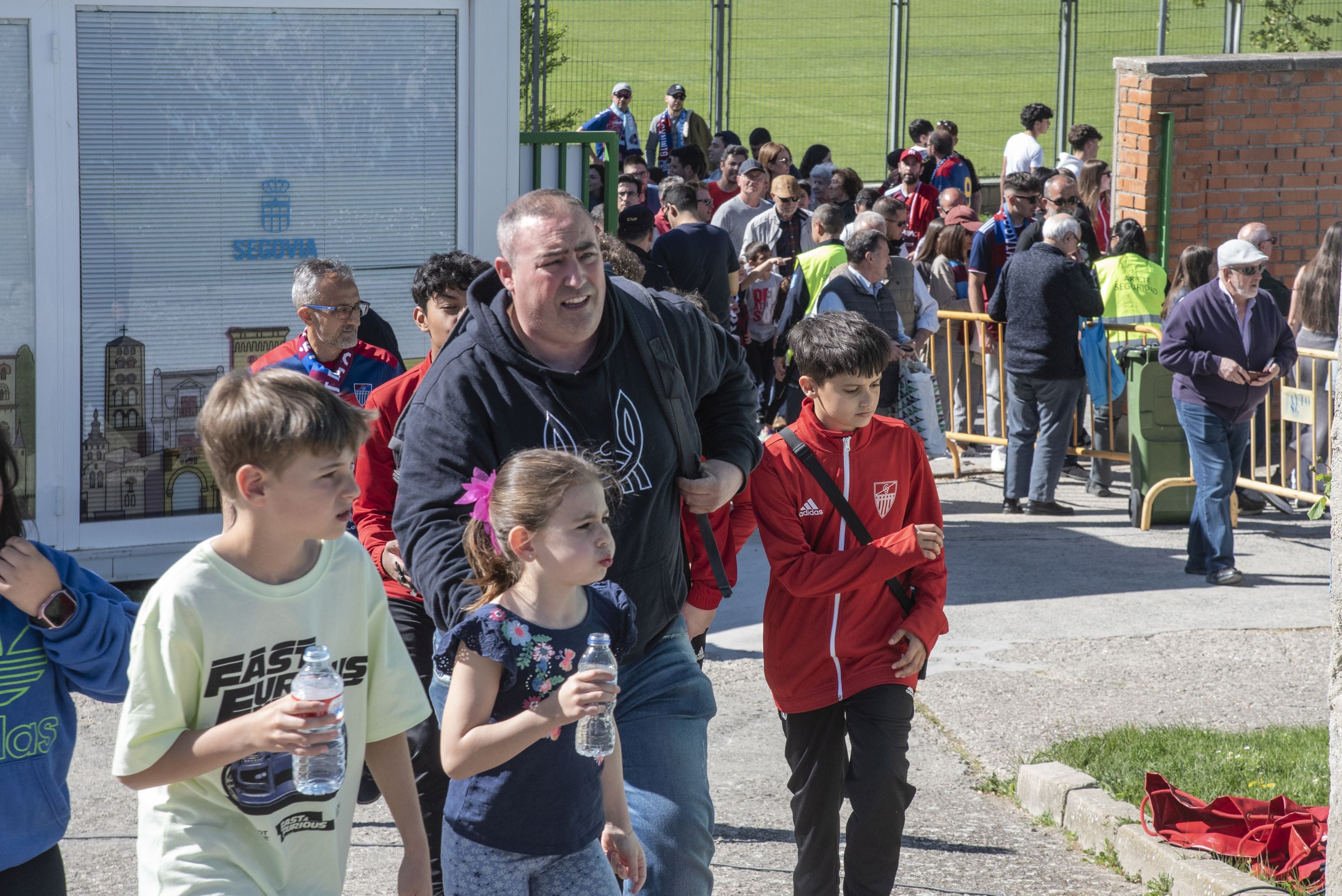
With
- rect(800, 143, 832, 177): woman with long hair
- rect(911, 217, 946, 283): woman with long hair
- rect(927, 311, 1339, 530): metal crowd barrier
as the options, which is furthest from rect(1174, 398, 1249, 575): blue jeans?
rect(800, 143, 832, 177): woman with long hair

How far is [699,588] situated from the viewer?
3.86 m

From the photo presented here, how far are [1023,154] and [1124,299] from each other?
21.0 feet

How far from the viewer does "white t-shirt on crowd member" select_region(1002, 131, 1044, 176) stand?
16.6m

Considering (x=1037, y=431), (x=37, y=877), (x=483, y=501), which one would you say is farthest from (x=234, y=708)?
→ (x=1037, y=431)

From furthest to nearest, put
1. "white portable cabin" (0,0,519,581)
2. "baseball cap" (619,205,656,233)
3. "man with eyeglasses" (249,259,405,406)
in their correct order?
"baseball cap" (619,205,656,233) < "white portable cabin" (0,0,519,581) < "man with eyeglasses" (249,259,405,406)

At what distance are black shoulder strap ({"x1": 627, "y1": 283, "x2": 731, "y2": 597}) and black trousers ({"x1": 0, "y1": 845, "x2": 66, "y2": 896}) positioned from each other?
5.13 ft

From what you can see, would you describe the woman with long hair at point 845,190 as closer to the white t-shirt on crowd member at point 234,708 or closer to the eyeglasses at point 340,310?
the eyeglasses at point 340,310

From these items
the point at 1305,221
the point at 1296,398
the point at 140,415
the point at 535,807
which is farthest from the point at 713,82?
the point at 535,807

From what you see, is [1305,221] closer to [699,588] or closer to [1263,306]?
[1263,306]

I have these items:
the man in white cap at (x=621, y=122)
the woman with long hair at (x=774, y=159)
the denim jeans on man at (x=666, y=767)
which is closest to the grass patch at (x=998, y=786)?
the denim jeans on man at (x=666, y=767)

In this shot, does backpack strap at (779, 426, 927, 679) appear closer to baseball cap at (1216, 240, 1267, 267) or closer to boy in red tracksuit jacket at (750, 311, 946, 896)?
boy in red tracksuit jacket at (750, 311, 946, 896)

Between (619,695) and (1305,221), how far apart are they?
37.6ft

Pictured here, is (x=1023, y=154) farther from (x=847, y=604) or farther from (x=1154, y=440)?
(x=847, y=604)

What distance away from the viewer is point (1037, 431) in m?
10.1
